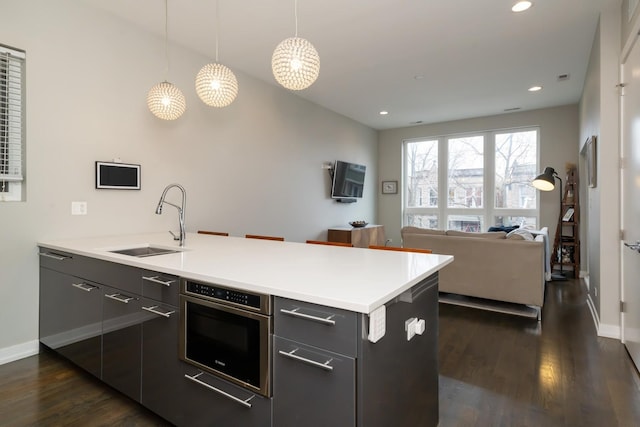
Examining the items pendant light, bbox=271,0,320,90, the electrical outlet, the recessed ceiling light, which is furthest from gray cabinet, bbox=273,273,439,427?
the recessed ceiling light

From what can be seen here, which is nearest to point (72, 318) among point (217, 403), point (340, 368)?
→ point (217, 403)

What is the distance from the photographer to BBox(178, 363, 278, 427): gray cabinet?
1331 millimetres

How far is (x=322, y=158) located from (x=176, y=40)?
2.95 metres

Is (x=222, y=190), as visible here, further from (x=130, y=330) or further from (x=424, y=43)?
(x=424, y=43)

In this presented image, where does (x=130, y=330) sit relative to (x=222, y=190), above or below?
below

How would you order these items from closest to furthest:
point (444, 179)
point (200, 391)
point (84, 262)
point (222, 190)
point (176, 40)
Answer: point (200, 391) → point (84, 262) → point (176, 40) → point (222, 190) → point (444, 179)

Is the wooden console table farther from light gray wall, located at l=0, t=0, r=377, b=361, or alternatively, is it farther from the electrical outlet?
the electrical outlet

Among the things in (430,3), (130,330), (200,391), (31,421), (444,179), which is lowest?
(31,421)

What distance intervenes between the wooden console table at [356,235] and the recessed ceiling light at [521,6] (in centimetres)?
369

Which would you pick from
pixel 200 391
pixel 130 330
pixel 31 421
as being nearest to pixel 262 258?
pixel 200 391

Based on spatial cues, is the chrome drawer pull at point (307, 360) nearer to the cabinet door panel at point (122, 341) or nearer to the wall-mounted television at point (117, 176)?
the cabinet door panel at point (122, 341)

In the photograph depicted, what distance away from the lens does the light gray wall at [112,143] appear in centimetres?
257

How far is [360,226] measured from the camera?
625 centimetres

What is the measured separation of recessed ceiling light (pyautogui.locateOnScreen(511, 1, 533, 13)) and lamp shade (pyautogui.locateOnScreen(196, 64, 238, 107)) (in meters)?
2.51
